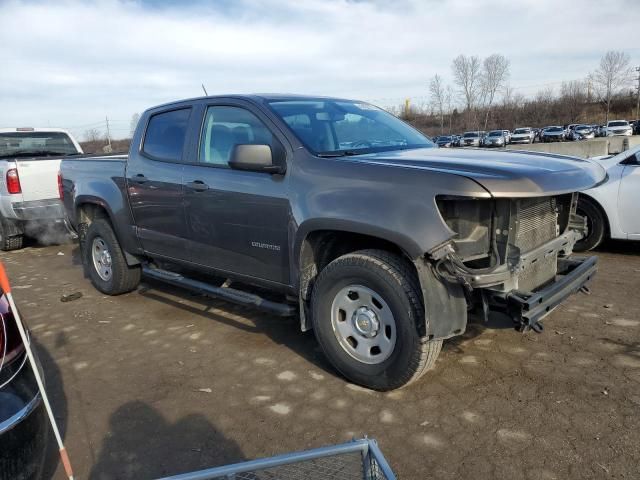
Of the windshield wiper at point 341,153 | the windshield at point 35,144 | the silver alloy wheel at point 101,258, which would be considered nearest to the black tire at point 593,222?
the windshield wiper at point 341,153

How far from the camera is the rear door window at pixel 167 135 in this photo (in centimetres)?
462

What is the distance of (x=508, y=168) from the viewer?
2945mm

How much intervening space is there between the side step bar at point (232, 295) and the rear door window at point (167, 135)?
1.11 meters

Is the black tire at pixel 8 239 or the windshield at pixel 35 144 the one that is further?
the windshield at pixel 35 144

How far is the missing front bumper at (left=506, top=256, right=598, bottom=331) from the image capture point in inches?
114

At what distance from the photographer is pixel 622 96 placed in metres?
70.1

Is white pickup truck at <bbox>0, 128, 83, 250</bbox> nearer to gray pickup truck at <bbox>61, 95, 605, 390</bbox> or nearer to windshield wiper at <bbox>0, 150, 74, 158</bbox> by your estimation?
windshield wiper at <bbox>0, 150, 74, 158</bbox>

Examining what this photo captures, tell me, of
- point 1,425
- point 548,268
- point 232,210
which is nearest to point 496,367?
point 548,268

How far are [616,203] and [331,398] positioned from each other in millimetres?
4740

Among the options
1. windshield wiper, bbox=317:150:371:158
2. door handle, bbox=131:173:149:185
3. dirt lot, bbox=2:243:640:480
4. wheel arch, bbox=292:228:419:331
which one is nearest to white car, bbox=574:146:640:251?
dirt lot, bbox=2:243:640:480

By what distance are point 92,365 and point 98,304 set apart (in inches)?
67.2

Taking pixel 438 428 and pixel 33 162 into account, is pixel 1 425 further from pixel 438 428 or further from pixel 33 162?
pixel 33 162

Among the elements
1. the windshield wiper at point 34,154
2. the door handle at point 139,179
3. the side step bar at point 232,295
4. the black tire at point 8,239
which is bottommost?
the black tire at point 8,239

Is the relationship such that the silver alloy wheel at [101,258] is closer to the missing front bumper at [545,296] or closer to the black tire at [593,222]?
the missing front bumper at [545,296]
